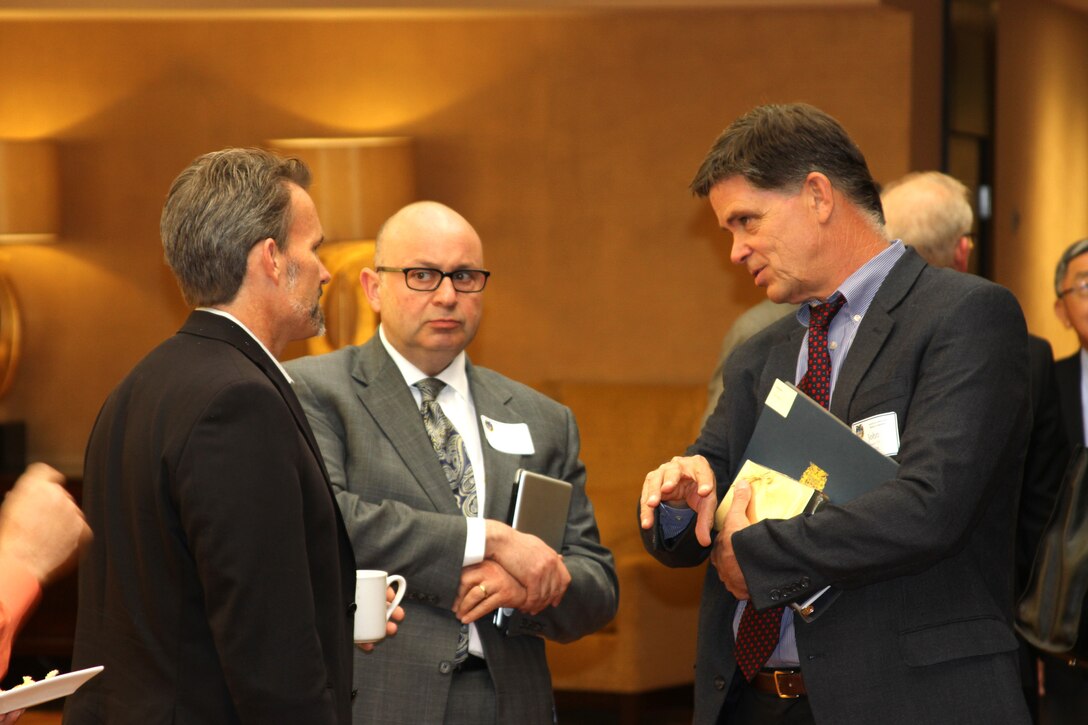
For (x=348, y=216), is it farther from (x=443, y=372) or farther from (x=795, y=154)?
(x=795, y=154)

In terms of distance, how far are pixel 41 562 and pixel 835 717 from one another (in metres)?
1.29

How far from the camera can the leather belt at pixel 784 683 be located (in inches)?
88.9

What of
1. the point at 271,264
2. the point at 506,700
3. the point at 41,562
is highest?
the point at 271,264

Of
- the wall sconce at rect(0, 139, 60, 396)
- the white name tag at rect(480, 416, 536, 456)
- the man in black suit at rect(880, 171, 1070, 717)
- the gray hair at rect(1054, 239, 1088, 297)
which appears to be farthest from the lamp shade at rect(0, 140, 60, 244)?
the gray hair at rect(1054, 239, 1088, 297)

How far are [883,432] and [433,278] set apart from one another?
133cm

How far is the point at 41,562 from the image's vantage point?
1.94 metres

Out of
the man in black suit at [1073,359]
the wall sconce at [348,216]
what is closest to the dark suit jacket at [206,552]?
the man in black suit at [1073,359]

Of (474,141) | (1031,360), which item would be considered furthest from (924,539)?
(474,141)

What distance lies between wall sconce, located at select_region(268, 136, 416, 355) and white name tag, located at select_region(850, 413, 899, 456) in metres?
4.16

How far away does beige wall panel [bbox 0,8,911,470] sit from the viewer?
6688mm

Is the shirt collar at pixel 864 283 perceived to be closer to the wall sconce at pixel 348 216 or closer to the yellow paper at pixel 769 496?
the yellow paper at pixel 769 496

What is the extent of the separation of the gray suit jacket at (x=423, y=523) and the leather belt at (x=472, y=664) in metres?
0.04

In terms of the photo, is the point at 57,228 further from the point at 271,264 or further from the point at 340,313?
the point at 271,264

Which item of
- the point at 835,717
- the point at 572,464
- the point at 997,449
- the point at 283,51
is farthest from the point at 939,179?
the point at 283,51
